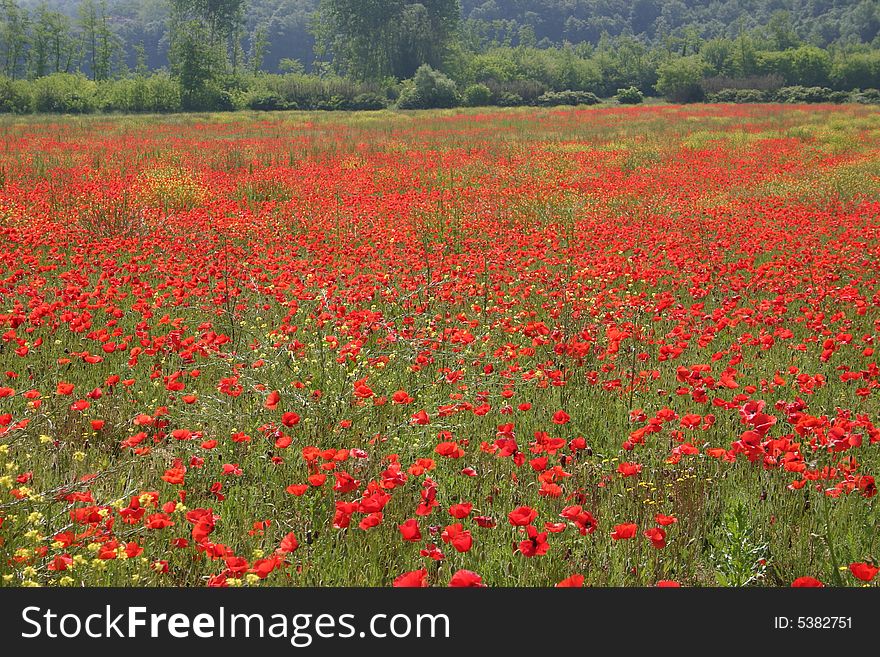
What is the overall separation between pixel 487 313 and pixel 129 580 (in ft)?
13.5

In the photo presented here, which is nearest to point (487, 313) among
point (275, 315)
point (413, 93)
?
point (275, 315)

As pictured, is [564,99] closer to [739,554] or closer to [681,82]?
[681,82]

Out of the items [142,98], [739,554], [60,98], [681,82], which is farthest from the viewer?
[681,82]

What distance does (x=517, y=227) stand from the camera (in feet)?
33.4

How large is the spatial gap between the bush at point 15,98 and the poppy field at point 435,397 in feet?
137

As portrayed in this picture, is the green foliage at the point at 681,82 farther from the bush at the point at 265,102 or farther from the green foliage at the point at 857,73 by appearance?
the bush at the point at 265,102

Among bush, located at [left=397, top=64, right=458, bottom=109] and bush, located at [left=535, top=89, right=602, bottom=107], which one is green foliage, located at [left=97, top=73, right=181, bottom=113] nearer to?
bush, located at [left=397, top=64, right=458, bottom=109]

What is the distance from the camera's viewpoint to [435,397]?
4191mm

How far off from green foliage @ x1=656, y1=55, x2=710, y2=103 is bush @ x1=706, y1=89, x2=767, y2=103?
3637mm

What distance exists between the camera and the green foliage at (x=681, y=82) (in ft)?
211

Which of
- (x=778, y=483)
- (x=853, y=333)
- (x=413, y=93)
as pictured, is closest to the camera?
(x=778, y=483)

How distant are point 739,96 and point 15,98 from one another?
53152mm

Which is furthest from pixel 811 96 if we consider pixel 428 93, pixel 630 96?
pixel 428 93

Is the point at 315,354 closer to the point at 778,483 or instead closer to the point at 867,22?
the point at 778,483
